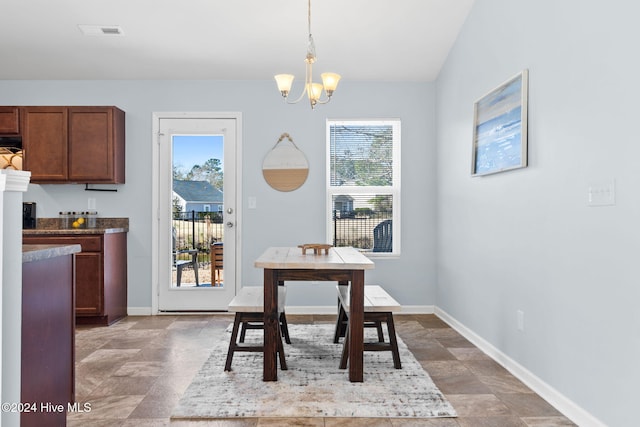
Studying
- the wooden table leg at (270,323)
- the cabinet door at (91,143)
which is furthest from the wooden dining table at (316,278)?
the cabinet door at (91,143)

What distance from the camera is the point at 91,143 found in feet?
14.7

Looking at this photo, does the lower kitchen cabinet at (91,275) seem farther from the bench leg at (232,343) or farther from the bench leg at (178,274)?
the bench leg at (232,343)

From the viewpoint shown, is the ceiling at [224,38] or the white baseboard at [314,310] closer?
the ceiling at [224,38]

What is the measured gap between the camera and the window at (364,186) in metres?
4.88

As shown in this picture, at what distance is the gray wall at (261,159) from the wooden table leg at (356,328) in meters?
2.04

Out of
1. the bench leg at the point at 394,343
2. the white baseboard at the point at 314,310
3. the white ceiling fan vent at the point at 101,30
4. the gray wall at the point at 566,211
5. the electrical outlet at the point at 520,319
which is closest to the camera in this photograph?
the gray wall at the point at 566,211

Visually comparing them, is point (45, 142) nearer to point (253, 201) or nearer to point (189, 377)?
point (253, 201)

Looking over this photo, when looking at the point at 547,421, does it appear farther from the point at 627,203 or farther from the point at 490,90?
the point at 490,90

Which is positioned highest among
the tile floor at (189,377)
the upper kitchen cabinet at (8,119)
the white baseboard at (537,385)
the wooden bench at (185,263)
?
the upper kitchen cabinet at (8,119)

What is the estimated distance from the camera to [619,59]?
1.99 meters

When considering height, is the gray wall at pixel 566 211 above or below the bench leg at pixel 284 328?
above

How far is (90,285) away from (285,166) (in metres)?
2.16

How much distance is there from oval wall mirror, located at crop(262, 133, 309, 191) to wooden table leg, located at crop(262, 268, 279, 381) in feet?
6.99

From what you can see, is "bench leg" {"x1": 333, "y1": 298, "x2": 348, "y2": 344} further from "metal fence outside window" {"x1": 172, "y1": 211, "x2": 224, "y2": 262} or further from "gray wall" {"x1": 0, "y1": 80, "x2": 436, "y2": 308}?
"metal fence outside window" {"x1": 172, "y1": 211, "x2": 224, "y2": 262}
